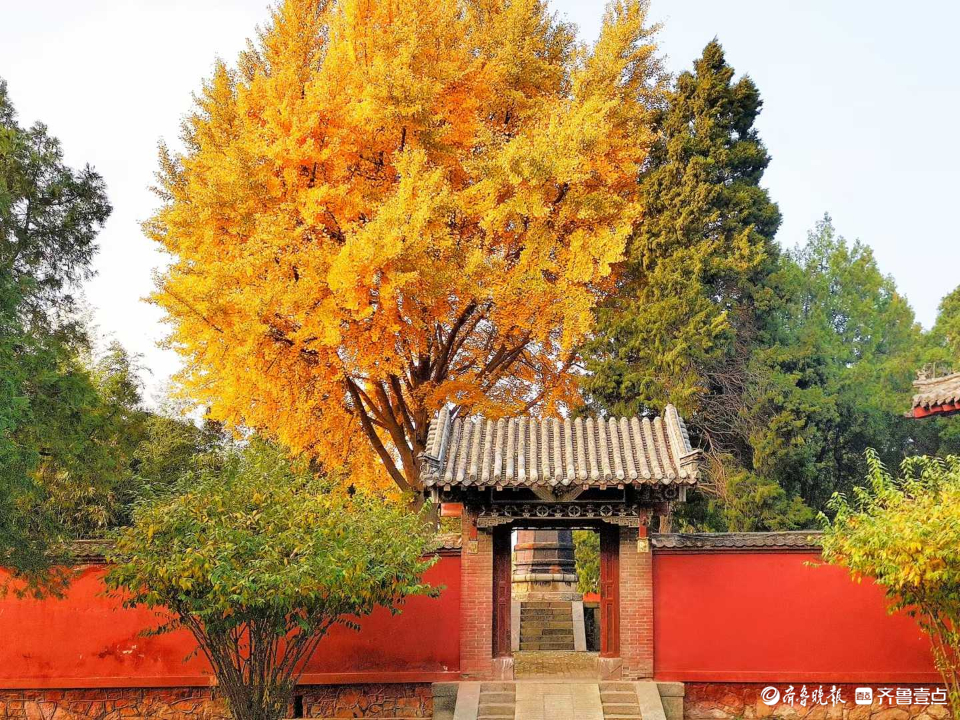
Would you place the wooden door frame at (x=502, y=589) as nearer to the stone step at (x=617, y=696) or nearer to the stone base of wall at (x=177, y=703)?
the stone base of wall at (x=177, y=703)

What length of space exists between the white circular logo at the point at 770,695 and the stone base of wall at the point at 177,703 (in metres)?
4.64

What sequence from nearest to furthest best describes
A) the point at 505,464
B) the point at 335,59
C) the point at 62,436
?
the point at 62,436 → the point at 505,464 → the point at 335,59

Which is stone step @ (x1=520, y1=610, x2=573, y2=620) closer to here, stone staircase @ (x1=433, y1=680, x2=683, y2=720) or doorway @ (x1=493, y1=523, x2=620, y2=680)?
doorway @ (x1=493, y1=523, x2=620, y2=680)

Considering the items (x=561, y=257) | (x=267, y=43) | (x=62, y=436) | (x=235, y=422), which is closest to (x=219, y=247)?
(x=235, y=422)

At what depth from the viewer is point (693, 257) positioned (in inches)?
828

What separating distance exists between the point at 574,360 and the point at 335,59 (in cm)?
807

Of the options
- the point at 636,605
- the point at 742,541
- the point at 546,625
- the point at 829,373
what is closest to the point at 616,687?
the point at 636,605

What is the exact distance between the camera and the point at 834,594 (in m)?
14.8

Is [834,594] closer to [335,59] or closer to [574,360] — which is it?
[574,360]

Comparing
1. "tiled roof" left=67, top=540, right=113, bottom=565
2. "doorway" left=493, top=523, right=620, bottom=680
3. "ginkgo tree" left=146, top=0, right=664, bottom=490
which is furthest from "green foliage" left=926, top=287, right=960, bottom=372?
"tiled roof" left=67, top=540, right=113, bottom=565

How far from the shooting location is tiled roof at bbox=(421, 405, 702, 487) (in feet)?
46.0

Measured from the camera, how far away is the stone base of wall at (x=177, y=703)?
1495 centimetres

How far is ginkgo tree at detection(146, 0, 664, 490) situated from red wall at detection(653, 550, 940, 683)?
22.7 feet

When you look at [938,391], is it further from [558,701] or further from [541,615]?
[541,615]
